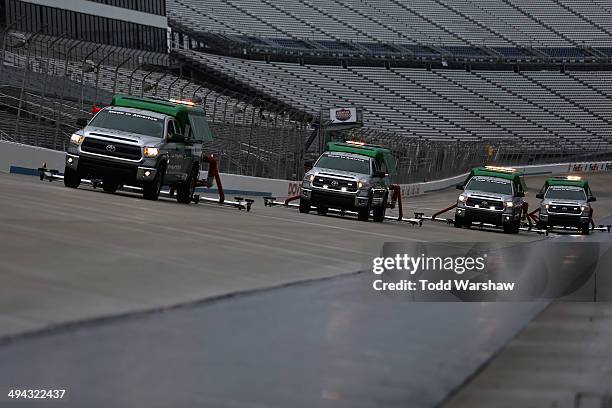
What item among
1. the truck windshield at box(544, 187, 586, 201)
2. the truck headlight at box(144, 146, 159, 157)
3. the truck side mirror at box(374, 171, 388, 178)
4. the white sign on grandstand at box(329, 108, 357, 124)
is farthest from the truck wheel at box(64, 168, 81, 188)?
the white sign on grandstand at box(329, 108, 357, 124)

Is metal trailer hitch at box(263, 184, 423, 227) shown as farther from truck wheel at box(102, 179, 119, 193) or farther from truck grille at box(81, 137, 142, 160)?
truck grille at box(81, 137, 142, 160)

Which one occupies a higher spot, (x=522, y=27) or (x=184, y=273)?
(x=522, y=27)

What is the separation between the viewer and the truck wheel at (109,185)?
27.1 m

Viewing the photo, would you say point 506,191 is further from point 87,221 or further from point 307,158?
point 87,221

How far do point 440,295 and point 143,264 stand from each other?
2.94m

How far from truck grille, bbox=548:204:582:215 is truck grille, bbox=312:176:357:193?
38.6 feet

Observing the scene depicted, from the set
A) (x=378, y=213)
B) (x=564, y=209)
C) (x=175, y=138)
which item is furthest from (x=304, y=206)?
(x=564, y=209)

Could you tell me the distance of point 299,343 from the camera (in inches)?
342

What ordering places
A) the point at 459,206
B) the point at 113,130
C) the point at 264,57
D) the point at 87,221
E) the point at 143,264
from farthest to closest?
the point at 264,57, the point at 459,206, the point at 113,130, the point at 87,221, the point at 143,264

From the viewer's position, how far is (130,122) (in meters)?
27.7

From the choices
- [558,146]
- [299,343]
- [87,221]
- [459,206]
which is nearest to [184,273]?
[299,343]

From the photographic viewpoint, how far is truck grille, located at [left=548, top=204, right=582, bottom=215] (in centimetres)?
4197

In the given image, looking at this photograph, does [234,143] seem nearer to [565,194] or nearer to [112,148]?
[565,194]

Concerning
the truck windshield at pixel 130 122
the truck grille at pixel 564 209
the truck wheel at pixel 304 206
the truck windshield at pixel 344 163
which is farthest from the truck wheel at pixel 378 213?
the truck grille at pixel 564 209
